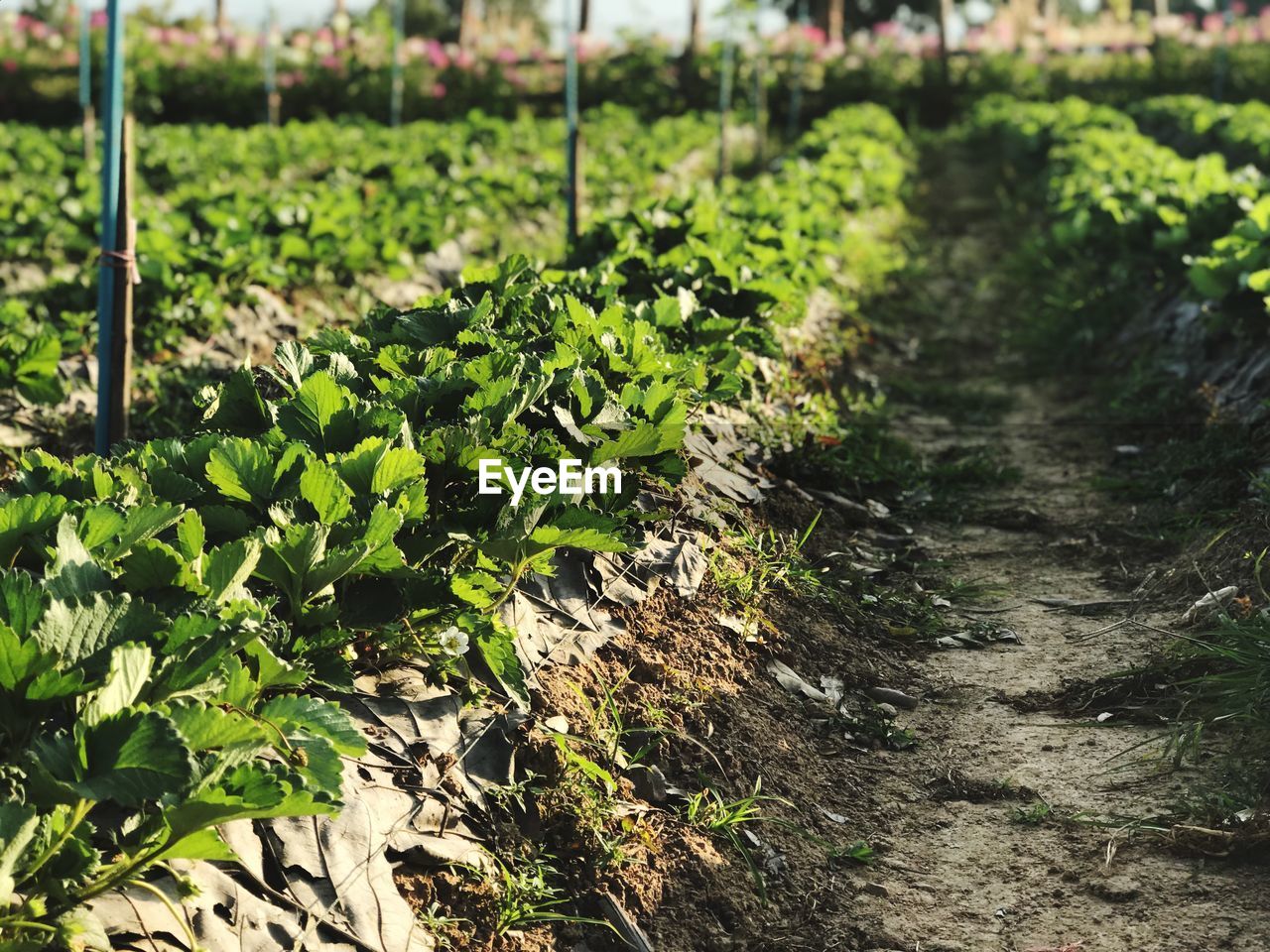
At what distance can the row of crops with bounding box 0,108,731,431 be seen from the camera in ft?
23.4

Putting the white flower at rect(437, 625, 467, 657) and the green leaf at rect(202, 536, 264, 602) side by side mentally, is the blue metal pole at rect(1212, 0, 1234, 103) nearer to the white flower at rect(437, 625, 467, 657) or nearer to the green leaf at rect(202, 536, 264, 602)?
the white flower at rect(437, 625, 467, 657)

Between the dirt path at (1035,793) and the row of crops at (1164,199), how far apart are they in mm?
1400

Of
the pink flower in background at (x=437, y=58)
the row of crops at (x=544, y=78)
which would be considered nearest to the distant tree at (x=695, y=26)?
the row of crops at (x=544, y=78)

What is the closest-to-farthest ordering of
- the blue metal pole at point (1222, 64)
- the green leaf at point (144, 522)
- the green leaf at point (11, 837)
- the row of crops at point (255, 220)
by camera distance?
the green leaf at point (11, 837) → the green leaf at point (144, 522) → the row of crops at point (255, 220) → the blue metal pole at point (1222, 64)

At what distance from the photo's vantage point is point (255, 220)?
28.5 feet

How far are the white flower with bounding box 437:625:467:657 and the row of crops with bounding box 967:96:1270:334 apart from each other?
160 inches

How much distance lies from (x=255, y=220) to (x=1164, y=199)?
18.3 feet

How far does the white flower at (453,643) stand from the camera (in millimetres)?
3012

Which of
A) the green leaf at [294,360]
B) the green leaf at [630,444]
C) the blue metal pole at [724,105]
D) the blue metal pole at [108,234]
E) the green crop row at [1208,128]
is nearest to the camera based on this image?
the green leaf at [294,360]

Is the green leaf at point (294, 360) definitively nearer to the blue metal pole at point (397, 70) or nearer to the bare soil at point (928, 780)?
the bare soil at point (928, 780)

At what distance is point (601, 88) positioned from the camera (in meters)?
25.8

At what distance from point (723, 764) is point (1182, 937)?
43.3 inches

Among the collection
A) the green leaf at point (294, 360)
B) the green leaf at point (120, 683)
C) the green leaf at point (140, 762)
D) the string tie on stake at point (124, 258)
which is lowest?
the green leaf at point (140, 762)

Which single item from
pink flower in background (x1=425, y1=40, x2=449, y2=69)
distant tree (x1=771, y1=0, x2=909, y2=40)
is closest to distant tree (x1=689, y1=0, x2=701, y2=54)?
pink flower in background (x1=425, y1=40, x2=449, y2=69)
